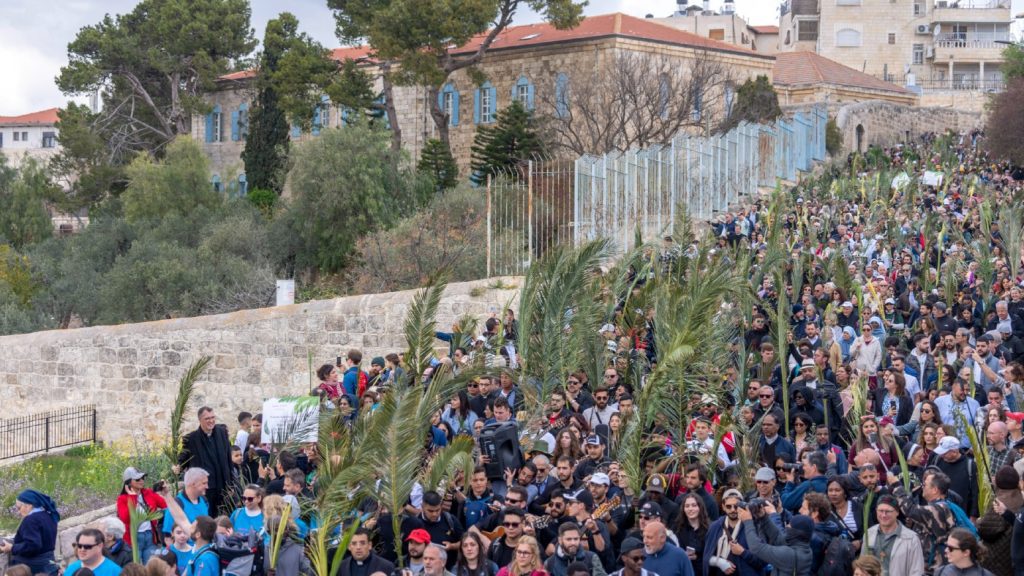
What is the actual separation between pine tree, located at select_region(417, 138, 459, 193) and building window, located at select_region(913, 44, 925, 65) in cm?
4234

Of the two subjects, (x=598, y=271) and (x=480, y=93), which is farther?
(x=480, y=93)

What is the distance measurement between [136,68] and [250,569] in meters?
45.8

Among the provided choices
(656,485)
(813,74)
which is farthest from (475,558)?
(813,74)

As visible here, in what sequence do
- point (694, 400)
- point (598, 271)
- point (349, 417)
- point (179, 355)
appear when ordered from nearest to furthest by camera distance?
1. point (694, 400)
2. point (349, 417)
3. point (598, 271)
4. point (179, 355)

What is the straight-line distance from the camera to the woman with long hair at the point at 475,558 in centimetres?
763

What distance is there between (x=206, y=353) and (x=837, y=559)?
42.4 ft

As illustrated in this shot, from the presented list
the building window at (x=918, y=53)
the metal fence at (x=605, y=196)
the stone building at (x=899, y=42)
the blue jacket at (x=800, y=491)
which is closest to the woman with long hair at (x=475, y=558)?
the blue jacket at (x=800, y=491)

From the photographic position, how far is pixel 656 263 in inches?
602

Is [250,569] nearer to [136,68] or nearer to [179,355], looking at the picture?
[179,355]

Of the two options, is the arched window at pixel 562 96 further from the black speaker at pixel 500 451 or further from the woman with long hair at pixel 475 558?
the woman with long hair at pixel 475 558

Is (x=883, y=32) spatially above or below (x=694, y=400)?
above

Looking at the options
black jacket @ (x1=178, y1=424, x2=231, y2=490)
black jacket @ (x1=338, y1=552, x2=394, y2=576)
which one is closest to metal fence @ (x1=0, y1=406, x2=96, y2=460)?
black jacket @ (x1=178, y1=424, x2=231, y2=490)

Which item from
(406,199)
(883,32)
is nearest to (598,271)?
(406,199)

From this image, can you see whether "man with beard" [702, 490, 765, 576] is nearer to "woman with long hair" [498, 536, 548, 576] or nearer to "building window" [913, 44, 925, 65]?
"woman with long hair" [498, 536, 548, 576]
